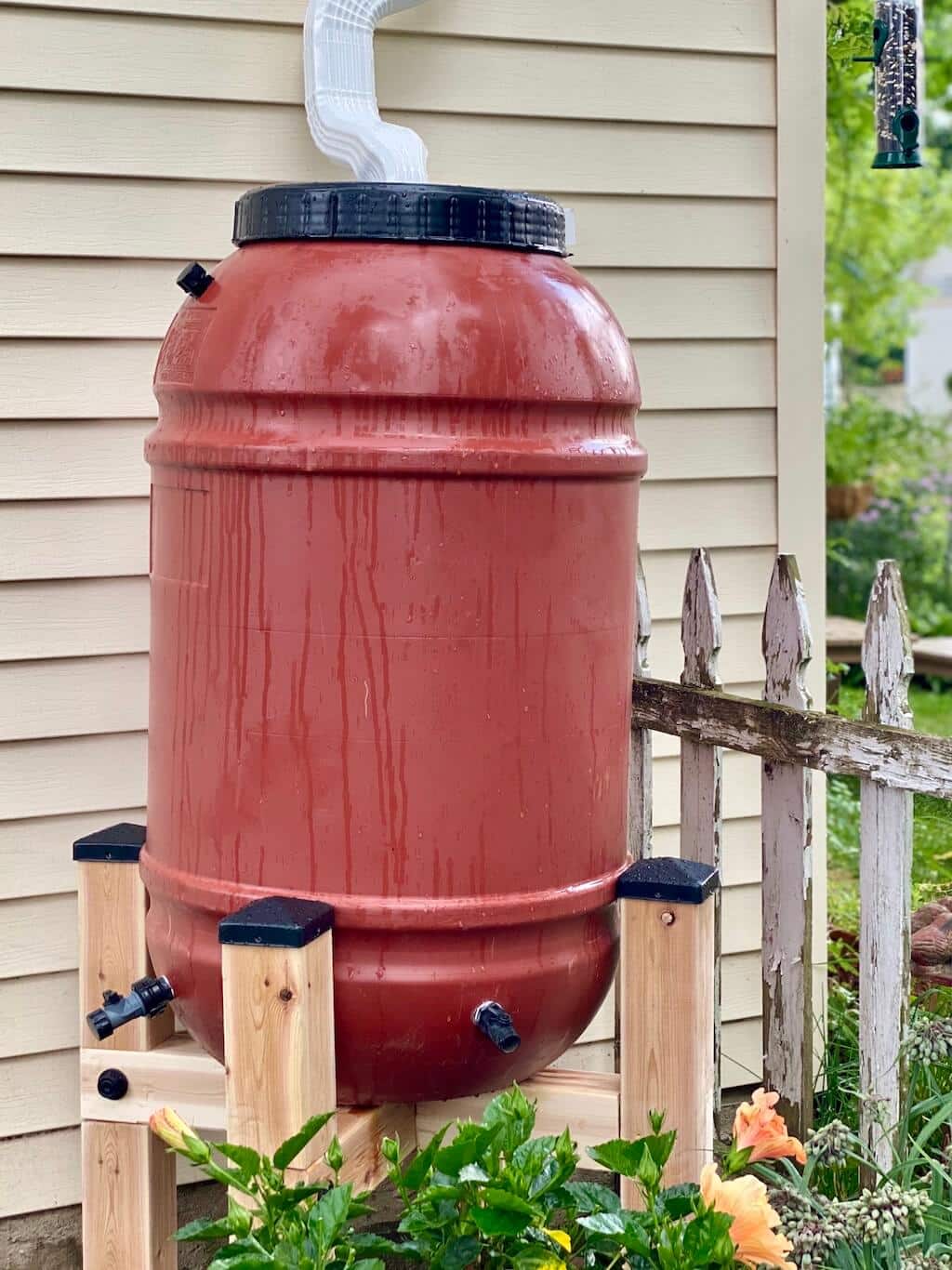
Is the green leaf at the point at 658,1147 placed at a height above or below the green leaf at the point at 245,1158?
below

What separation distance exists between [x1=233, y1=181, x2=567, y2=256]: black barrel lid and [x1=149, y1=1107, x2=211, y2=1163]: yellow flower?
1.14m

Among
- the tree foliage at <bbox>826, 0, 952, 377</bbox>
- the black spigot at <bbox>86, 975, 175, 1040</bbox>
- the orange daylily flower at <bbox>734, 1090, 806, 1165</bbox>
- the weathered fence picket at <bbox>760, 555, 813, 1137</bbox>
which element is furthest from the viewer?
the tree foliage at <bbox>826, 0, 952, 377</bbox>

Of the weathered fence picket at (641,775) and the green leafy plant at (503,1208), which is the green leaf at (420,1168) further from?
the weathered fence picket at (641,775)

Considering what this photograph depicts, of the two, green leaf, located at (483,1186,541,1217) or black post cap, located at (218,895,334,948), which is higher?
black post cap, located at (218,895,334,948)

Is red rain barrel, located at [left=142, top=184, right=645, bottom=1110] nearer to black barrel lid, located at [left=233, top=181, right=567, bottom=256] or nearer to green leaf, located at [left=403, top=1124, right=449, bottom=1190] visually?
black barrel lid, located at [left=233, top=181, right=567, bottom=256]

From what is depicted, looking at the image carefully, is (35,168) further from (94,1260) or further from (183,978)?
(94,1260)

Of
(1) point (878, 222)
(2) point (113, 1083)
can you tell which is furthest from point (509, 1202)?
(1) point (878, 222)

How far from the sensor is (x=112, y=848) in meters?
2.40

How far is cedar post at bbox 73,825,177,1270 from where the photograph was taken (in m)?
2.38

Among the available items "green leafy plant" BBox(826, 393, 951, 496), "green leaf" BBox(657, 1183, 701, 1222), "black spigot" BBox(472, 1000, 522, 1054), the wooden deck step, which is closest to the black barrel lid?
"black spigot" BBox(472, 1000, 522, 1054)

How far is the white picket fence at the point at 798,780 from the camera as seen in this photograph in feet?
7.93

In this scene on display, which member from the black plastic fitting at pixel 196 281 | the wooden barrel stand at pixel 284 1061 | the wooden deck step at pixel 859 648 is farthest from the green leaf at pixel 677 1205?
the wooden deck step at pixel 859 648

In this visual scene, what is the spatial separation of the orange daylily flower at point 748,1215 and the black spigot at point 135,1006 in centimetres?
87

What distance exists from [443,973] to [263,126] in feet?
5.08
